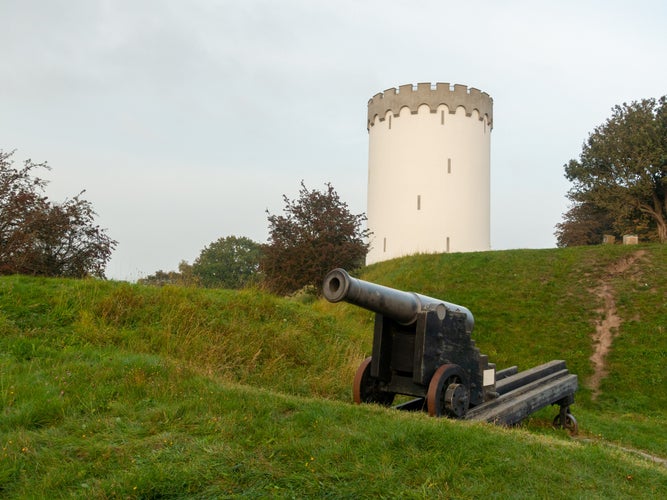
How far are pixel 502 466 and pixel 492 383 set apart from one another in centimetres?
269

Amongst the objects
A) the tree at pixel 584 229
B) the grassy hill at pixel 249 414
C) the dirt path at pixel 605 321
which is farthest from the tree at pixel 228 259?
the grassy hill at pixel 249 414

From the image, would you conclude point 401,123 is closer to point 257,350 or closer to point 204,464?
point 257,350

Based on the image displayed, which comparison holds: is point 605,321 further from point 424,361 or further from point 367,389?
point 424,361

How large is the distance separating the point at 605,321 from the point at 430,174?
1599 centimetres

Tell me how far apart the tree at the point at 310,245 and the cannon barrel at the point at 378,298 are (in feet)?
43.1

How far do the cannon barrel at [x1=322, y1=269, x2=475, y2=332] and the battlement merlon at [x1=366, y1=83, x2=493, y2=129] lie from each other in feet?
85.4

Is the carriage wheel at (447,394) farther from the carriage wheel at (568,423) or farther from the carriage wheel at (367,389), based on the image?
the carriage wheel at (568,423)

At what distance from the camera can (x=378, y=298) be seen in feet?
18.8

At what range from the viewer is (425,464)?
4398 mm

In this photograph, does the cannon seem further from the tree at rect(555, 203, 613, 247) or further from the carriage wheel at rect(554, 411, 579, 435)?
the tree at rect(555, 203, 613, 247)

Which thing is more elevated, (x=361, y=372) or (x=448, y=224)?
(x=448, y=224)

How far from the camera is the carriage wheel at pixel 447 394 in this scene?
5.84 meters

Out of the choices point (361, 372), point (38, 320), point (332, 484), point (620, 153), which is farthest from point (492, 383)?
point (620, 153)

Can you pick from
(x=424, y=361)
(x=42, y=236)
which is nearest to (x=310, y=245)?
(x=42, y=236)
